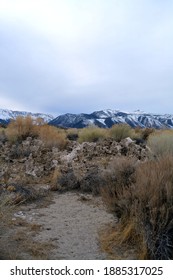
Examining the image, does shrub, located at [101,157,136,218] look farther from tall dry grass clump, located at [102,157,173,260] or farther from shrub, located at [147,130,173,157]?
shrub, located at [147,130,173,157]

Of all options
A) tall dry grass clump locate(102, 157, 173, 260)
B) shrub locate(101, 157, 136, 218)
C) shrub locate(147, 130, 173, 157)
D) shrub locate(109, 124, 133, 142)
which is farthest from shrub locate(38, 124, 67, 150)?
tall dry grass clump locate(102, 157, 173, 260)

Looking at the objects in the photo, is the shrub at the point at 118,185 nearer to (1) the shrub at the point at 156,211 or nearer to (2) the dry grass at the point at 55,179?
(1) the shrub at the point at 156,211

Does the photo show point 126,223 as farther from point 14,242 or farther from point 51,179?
point 51,179

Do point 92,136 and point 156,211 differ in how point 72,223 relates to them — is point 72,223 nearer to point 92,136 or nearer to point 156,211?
point 156,211

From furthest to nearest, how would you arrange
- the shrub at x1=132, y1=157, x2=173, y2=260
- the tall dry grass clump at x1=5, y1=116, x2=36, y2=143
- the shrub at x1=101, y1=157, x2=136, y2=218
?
1. the tall dry grass clump at x1=5, y1=116, x2=36, y2=143
2. the shrub at x1=101, y1=157, x2=136, y2=218
3. the shrub at x1=132, y1=157, x2=173, y2=260

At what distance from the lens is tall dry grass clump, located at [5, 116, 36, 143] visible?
14.9 meters

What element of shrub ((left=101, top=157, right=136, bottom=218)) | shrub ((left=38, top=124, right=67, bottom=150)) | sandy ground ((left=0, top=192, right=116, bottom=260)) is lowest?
sandy ground ((left=0, top=192, right=116, bottom=260))

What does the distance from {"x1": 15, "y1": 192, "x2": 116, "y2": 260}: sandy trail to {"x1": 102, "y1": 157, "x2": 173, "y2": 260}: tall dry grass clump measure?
505mm

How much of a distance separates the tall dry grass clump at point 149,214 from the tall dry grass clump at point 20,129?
9.61 m

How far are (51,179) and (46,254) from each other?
16.0ft

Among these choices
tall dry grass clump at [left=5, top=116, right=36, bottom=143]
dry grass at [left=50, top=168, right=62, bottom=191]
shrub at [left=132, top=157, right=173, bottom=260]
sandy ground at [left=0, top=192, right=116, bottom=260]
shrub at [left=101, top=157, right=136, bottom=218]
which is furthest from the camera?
tall dry grass clump at [left=5, top=116, right=36, bottom=143]

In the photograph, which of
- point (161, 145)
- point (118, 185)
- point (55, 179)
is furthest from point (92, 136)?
point (118, 185)

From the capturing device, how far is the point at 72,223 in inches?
259
